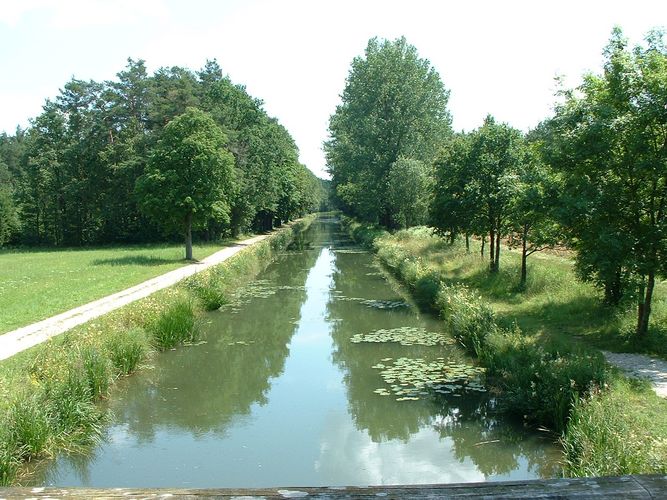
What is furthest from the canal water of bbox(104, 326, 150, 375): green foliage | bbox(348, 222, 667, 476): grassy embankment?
bbox(348, 222, 667, 476): grassy embankment

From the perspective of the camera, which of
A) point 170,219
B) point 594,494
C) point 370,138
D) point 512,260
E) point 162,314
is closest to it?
point 594,494

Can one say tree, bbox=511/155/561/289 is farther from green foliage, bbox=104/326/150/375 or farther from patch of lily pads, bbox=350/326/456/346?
green foliage, bbox=104/326/150/375

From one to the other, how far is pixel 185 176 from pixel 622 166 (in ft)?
78.7

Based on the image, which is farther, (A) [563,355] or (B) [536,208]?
(B) [536,208]

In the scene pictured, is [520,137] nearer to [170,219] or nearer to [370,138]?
[170,219]

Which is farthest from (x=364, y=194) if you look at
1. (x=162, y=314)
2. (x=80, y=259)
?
(x=162, y=314)

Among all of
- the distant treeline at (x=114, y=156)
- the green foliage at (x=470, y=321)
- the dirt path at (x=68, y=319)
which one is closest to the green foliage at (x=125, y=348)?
the dirt path at (x=68, y=319)

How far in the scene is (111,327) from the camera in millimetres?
13680

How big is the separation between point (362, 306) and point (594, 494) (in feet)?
68.3

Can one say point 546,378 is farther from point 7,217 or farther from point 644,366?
point 7,217

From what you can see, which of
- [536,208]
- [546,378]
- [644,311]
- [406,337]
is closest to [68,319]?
[406,337]

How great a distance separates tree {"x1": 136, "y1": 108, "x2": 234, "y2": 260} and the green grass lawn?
3.12 meters

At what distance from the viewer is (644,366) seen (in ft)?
36.9

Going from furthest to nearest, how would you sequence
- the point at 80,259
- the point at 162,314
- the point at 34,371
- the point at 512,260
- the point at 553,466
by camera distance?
the point at 80,259 < the point at 512,260 < the point at 162,314 < the point at 34,371 < the point at 553,466
